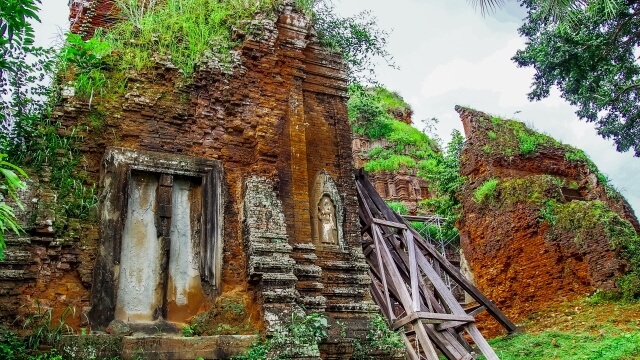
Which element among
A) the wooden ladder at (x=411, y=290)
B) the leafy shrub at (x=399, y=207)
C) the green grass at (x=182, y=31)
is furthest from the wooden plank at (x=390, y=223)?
the leafy shrub at (x=399, y=207)

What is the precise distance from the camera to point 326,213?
730cm

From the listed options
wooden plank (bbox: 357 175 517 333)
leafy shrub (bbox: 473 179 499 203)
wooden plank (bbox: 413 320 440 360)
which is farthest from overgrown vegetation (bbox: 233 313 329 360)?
leafy shrub (bbox: 473 179 499 203)

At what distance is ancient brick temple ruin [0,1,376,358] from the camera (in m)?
5.70

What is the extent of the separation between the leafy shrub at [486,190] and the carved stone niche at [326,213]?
761 cm

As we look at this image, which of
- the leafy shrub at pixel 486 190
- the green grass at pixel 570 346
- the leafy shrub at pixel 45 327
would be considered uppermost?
the leafy shrub at pixel 486 190

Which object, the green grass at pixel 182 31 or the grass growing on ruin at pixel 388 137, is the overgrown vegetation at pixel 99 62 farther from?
the grass growing on ruin at pixel 388 137

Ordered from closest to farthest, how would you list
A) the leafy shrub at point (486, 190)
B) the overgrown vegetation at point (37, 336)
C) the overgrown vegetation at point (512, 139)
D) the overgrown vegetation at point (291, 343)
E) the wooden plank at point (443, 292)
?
the overgrown vegetation at point (37, 336) → the overgrown vegetation at point (291, 343) → the wooden plank at point (443, 292) → the leafy shrub at point (486, 190) → the overgrown vegetation at point (512, 139)

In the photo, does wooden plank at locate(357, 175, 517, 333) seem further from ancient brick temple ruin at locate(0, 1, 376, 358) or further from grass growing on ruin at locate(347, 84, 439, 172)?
grass growing on ruin at locate(347, 84, 439, 172)

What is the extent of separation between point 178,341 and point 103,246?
4.40ft

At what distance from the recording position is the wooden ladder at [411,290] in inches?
310

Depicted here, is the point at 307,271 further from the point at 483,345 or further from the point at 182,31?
the point at 182,31

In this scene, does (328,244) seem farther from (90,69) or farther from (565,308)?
(565,308)

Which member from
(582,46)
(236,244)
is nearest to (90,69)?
(236,244)

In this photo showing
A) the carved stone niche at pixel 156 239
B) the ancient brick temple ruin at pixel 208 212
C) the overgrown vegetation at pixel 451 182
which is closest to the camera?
the ancient brick temple ruin at pixel 208 212
